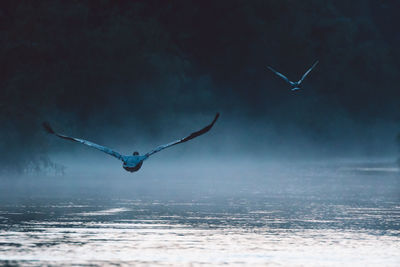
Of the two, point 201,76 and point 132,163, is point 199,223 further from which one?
point 201,76

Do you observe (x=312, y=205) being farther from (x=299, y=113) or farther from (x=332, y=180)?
(x=299, y=113)

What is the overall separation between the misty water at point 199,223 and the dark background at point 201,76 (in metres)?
16.8

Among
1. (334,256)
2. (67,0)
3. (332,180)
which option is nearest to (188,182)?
(332,180)

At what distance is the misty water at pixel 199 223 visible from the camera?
26094 mm

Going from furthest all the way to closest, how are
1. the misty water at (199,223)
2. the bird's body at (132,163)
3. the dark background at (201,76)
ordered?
the dark background at (201,76)
the bird's body at (132,163)
the misty water at (199,223)

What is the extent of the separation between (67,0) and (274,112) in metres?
29.2

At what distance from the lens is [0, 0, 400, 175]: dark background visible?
69312 millimetres

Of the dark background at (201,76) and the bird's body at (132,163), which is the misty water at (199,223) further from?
the dark background at (201,76)

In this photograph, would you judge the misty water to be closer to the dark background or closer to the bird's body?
the bird's body

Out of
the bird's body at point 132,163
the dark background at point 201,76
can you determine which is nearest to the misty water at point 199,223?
the bird's body at point 132,163

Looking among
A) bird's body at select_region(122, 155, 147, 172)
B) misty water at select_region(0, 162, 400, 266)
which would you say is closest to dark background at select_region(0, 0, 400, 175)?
misty water at select_region(0, 162, 400, 266)

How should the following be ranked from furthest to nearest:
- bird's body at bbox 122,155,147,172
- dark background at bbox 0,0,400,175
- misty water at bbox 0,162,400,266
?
dark background at bbox 0,0,400,175, bird's body at bbox 122,155,147,172, misty water at bbox 0,162,400,266

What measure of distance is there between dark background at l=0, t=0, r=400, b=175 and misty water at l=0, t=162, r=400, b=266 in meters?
16.8

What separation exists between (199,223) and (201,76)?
74142mm
